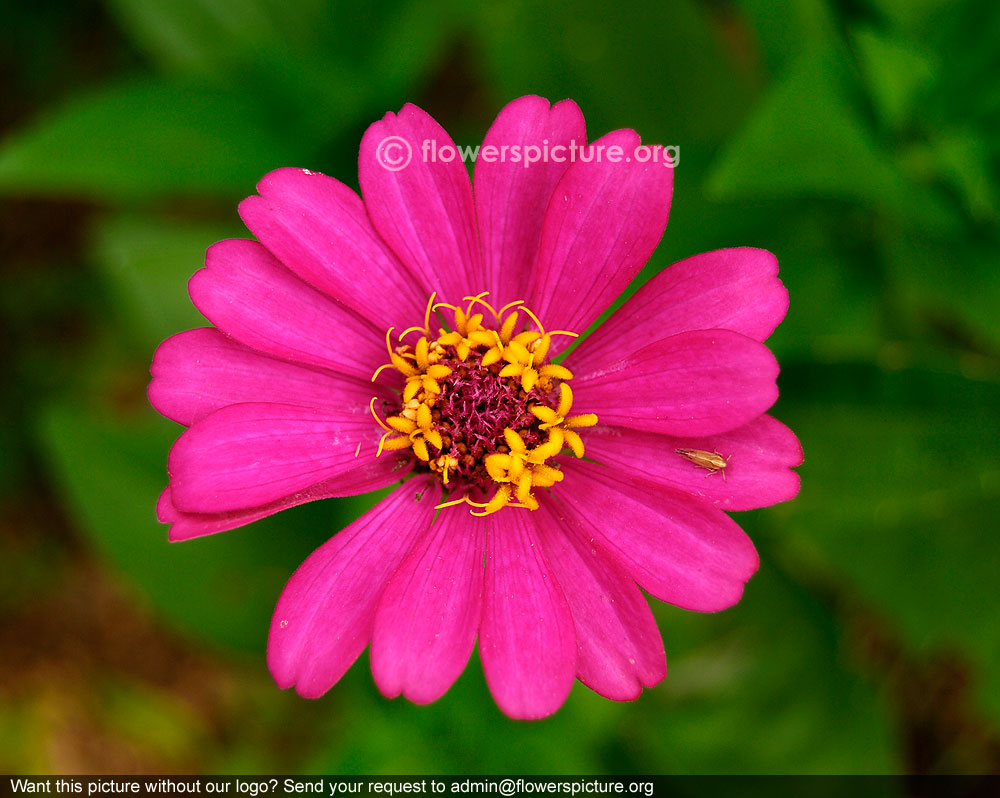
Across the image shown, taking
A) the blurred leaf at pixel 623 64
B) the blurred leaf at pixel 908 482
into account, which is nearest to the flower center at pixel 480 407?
the blurred leaf at pixel 908 482

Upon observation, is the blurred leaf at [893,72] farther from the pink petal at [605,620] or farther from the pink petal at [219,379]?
the pink petal at [219,379]

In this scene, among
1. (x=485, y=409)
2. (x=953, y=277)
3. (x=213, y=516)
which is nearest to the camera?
(x=213, y=516)

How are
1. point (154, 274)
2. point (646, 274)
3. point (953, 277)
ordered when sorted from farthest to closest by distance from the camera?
point (154, 274), point (953, 277), point (646, 274)

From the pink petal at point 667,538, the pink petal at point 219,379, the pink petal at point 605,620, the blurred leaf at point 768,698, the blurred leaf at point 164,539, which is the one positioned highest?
the pink petal at point 219,379

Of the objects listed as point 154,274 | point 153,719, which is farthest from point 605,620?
→ point 153,719

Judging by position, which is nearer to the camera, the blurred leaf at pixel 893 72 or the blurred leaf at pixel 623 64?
the blurred leaf at pixel 893 72

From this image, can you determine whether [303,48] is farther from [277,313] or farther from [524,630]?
[524,630]

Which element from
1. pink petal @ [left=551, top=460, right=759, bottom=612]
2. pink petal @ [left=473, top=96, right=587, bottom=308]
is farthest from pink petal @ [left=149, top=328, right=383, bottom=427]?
pink petal @ [left=551, top=460, right=759, bottom=612]
